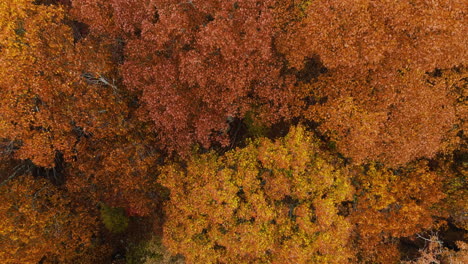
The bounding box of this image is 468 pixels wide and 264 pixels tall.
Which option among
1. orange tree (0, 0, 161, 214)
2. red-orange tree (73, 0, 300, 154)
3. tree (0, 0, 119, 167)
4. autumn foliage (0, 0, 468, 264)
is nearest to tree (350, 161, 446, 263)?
autumn foliage (0, 0, 468, 264)

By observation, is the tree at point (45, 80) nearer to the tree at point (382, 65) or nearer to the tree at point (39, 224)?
the tree at point (39, 224)

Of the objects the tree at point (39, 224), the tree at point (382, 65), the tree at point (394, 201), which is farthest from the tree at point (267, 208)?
the tree at point (39, 224)

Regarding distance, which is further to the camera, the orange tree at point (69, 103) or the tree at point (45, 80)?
the orange tree at point (69, 103)

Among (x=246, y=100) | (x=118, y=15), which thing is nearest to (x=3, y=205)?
(x=118, y=15)

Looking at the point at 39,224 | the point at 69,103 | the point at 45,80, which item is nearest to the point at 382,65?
the point at 69,103

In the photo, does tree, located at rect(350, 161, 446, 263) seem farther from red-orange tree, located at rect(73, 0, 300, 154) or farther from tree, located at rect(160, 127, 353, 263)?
red-orange tree, located at rect(73, 0, 300, 154)

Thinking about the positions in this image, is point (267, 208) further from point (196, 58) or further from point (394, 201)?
point (196, 58)
